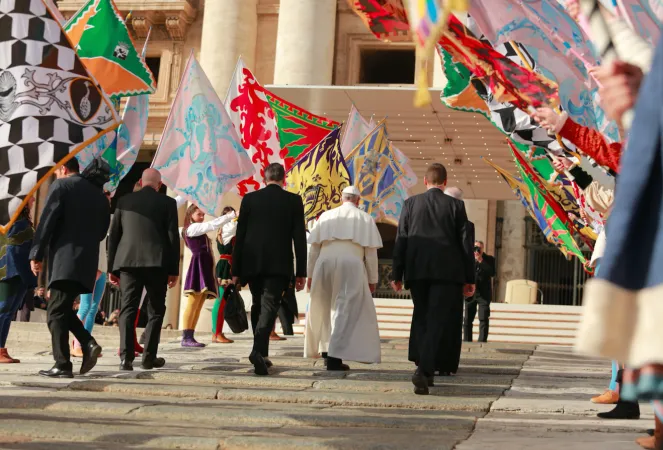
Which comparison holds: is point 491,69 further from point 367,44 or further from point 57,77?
point 367,44

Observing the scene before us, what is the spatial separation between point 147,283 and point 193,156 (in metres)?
3.46

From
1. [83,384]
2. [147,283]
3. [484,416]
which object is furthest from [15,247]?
[484,416]

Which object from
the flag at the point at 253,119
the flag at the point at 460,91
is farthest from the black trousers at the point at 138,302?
the flag at the point at 253,119

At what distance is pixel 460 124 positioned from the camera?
2175cm

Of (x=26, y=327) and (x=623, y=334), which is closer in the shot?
(x=623, y=334)

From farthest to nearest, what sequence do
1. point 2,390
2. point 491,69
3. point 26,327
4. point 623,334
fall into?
point 26,327
point 2,390
point 491,69
point 623,334

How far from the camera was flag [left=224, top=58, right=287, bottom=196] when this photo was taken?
1465 cm

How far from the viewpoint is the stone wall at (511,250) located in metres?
27.1

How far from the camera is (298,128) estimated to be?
1539 cm

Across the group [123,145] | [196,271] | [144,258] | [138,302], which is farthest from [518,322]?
[144,258]

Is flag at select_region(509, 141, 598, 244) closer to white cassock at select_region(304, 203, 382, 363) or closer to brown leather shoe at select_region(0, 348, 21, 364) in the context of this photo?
white cassock at select_region(304, 203, 382, 363)

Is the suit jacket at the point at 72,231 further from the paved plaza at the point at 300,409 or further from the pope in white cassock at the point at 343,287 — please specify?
the pope in white cassock at the point at 343,287

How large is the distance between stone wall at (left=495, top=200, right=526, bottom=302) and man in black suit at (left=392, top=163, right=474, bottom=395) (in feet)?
60.9

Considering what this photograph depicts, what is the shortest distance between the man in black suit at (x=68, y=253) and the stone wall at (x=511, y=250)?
19.4 metres
